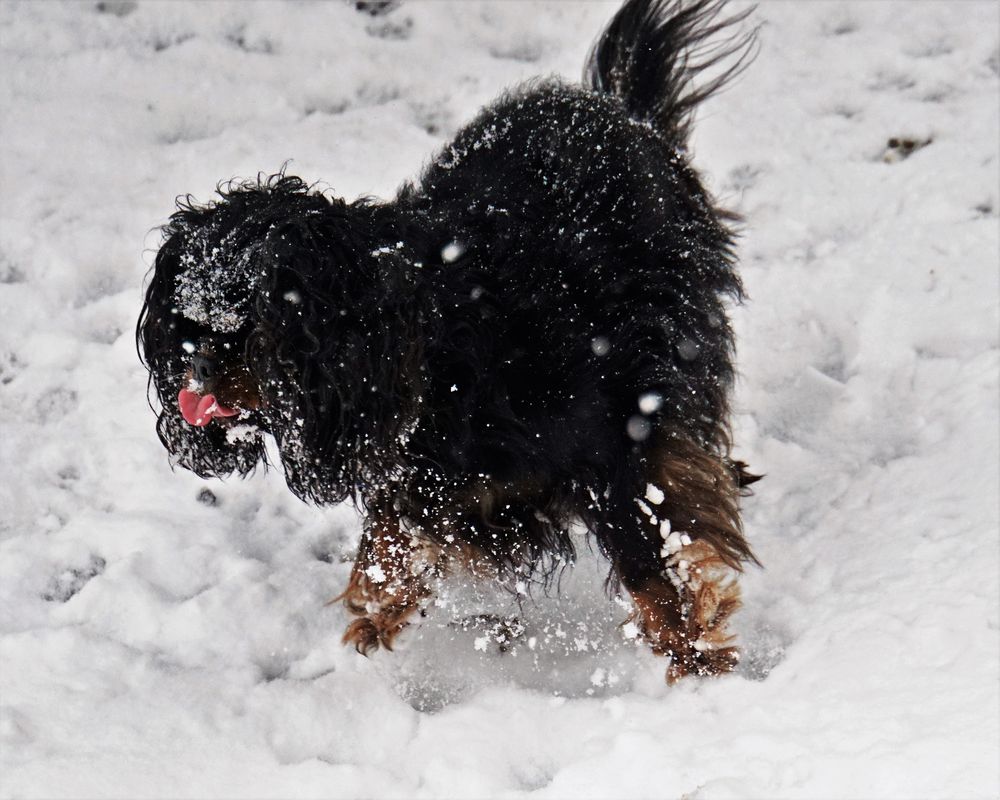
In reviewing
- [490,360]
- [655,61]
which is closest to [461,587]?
[490,360]

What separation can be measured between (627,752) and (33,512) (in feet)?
6.29

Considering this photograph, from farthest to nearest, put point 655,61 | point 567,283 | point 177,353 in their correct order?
1. point 655,61
2. point 567,283
3. point 177,353

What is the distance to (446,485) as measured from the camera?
7.30ft

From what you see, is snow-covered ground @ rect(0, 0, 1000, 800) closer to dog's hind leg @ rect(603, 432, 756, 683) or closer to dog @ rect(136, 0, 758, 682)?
dog's hind leg @ rect(603, 432, 756, 683)

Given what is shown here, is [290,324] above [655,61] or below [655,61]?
below

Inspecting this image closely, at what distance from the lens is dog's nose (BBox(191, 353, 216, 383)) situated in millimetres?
1991

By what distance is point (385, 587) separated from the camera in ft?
8.82

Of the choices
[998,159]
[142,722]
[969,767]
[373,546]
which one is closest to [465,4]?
[998,159]

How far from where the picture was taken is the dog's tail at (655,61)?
3.26 metres

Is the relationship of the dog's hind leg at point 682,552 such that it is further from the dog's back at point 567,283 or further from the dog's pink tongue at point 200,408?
the dog's pink tongue at point 200,408

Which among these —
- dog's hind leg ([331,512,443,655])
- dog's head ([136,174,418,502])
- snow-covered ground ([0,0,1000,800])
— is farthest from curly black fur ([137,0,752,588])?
snow-covered ground ([0,0,1000,800])

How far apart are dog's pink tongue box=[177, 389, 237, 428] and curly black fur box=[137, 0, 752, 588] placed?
0.06 meters

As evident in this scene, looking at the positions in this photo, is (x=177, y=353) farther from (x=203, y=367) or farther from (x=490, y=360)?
(x=490, y=360)

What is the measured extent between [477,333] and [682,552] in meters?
0.94
